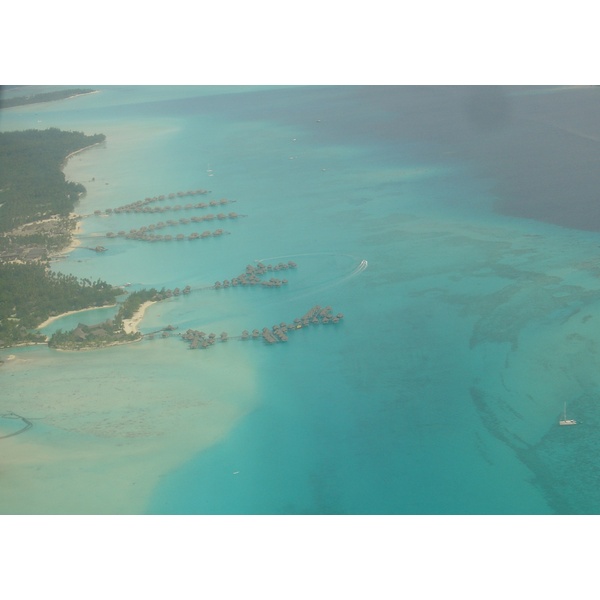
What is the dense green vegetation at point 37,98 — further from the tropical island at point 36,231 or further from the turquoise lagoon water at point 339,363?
the turquoise lagoon water at point 339,363

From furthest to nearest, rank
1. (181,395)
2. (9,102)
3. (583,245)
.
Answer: (9,102), (583,245), (181,395)

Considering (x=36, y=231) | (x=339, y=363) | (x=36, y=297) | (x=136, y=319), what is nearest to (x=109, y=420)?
(x=136, y=319)

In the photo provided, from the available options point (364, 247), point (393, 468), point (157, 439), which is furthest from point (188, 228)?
point (393, 468)

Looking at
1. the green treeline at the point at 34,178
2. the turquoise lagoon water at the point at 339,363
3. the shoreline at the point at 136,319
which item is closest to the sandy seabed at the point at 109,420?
A: the turquoise lagoon water at the point at 339,363

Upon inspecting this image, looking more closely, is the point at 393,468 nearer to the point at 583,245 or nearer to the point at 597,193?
the point at 583,245

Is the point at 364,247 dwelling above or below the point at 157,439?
above

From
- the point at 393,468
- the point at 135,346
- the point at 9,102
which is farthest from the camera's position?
the point at 9,102

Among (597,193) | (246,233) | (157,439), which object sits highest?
(597,193)
